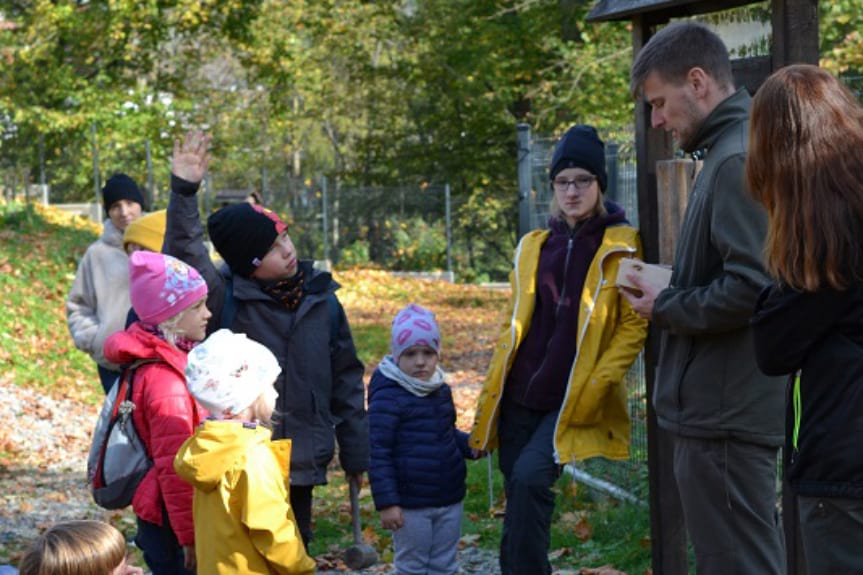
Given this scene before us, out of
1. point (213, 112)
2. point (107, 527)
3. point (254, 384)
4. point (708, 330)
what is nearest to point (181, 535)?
point (254, 384)

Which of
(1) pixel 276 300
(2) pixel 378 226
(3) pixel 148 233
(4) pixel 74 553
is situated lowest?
(2) pixel 378 226

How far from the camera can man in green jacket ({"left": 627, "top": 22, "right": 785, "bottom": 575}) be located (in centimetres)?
408

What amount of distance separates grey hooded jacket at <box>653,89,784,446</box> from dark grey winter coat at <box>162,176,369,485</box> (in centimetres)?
161

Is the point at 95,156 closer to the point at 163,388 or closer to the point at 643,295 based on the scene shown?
the point at 163,388

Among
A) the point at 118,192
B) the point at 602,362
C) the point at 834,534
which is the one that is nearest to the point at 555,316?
the point at 602,362

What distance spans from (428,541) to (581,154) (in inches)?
69.6

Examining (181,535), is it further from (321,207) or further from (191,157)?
(321,207)

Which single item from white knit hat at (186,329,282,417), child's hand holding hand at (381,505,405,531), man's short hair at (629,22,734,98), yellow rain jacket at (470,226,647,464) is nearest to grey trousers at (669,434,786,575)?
yellow rain jacket at (470,226,647,464)

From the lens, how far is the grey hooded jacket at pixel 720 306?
4.06 m

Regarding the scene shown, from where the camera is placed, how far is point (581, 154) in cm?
539

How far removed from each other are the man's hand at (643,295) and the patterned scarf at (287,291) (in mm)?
1479

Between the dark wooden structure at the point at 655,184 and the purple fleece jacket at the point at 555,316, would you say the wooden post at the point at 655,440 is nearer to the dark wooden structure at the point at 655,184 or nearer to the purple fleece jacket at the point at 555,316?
the dark wooden structure at the point at 655,184

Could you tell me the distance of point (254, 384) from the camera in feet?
14.7

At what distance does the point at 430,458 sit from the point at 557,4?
20308 mm
